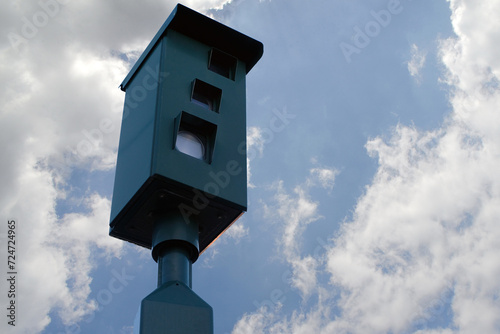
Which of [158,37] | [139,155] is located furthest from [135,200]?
[158,37]

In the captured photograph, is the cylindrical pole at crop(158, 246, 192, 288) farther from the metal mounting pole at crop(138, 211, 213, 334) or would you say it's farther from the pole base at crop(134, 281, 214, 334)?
the pole base at crop(134, 281, 214, 334)

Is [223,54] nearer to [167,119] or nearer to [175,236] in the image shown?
[167,119]

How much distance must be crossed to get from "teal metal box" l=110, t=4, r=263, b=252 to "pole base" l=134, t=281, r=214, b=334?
1.12 meters

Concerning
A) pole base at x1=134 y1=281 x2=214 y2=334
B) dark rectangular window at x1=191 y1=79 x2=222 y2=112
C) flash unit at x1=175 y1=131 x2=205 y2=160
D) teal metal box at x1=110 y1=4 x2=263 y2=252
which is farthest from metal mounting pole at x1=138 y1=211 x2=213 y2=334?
dark rectangular window at x1=191 y1=79 x2=222 y2=112

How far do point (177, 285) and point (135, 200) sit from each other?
1146 mm

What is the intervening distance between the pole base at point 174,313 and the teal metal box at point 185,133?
112 centimetres

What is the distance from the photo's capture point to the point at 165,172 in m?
5.89

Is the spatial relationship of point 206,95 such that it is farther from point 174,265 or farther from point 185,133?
point 174,265

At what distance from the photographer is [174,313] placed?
16.8 feet

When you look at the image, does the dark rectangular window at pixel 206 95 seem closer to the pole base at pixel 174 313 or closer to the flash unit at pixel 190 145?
the flash unit at pixel 190 145

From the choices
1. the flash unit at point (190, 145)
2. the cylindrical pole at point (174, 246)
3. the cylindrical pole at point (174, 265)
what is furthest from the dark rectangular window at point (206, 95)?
the cylindrical pole at point (174, 265)

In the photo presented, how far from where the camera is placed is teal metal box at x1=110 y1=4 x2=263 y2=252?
20.0 ft

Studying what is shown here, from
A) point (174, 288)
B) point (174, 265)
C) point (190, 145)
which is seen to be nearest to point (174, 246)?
point (174, 265)

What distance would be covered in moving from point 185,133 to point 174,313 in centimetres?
216
